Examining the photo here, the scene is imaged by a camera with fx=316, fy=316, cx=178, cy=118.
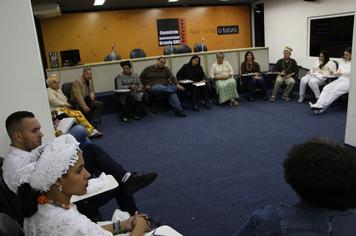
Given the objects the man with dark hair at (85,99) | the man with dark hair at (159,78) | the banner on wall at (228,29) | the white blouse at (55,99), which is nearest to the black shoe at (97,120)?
the man with dark hair at (85,99)

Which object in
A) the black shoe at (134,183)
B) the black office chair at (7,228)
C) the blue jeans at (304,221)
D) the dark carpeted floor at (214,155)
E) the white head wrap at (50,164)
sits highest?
the white head wrap at (50,164)

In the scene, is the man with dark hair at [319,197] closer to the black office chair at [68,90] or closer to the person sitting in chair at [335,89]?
the person sitting in chair at [335,89]

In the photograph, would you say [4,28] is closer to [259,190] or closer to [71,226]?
[71,226]

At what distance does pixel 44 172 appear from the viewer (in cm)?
124

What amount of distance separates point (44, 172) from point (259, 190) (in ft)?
6.82

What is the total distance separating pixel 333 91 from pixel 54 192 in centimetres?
514

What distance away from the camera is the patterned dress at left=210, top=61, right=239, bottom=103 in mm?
6371

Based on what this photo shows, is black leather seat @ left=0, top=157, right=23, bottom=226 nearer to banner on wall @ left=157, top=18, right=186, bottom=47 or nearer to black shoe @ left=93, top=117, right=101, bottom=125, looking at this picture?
black shoe @ left=93, top=117, right=101, bottom=125

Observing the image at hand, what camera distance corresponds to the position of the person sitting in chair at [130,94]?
582 cm

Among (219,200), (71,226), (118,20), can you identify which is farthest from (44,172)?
(118,20)

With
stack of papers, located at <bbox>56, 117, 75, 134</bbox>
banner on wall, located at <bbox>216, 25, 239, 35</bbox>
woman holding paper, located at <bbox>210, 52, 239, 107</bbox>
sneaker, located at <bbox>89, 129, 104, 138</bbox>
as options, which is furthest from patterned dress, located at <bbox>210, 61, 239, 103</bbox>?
banner on wall, located at <bbox>216, 25, 239, 35</bbox>

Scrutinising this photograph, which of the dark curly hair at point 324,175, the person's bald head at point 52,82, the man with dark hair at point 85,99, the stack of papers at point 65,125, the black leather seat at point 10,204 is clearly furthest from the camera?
the man with dark hair at point 85,99

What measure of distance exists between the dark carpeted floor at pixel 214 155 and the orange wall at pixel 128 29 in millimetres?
3453

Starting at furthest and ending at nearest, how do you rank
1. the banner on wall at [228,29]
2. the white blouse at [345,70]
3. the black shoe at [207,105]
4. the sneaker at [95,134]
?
the banner on wall at [228,29]
the black shoe at [207,105]
the white blouse at [345,70]
the sneaker at [95,134]
